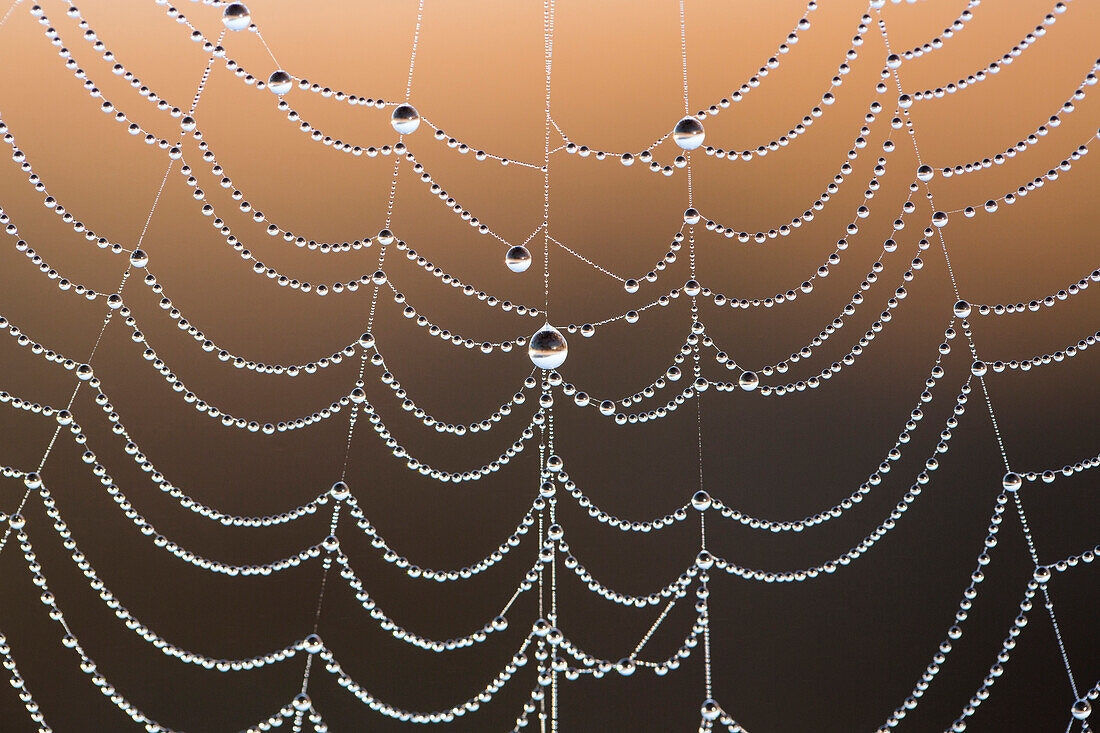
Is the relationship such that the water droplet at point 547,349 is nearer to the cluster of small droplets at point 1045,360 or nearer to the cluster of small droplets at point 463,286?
the cluster of small droplets at point 463,286

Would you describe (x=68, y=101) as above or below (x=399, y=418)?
above

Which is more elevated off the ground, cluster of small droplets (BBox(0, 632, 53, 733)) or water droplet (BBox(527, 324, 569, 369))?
water droplet (BBox(527, 324, 569, 369))

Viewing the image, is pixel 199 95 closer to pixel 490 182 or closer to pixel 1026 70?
pixel 490 182

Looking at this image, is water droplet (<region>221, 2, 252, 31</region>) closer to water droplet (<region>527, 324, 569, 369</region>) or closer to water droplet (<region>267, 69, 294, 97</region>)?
water droplet (<region>267, 69, 294, 97</region>)

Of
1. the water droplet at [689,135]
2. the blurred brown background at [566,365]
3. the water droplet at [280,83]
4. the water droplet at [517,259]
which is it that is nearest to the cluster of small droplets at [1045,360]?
the blurred brown background at [566,365]

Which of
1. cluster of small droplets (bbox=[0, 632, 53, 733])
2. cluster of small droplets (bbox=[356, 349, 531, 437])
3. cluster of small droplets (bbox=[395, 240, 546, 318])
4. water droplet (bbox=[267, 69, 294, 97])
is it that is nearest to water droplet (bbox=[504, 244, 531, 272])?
cluster of small droplets (bbox=[395, 240, 546, 318])

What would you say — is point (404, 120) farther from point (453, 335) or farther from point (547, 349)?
point (453, 335)

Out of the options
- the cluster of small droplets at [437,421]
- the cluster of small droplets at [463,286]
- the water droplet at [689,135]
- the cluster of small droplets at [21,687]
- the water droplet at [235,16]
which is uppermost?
the water droplet at [235,16]

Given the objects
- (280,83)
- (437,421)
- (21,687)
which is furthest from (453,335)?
(21,687)

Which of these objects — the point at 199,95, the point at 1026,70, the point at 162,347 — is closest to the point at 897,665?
the point at 1026,70
